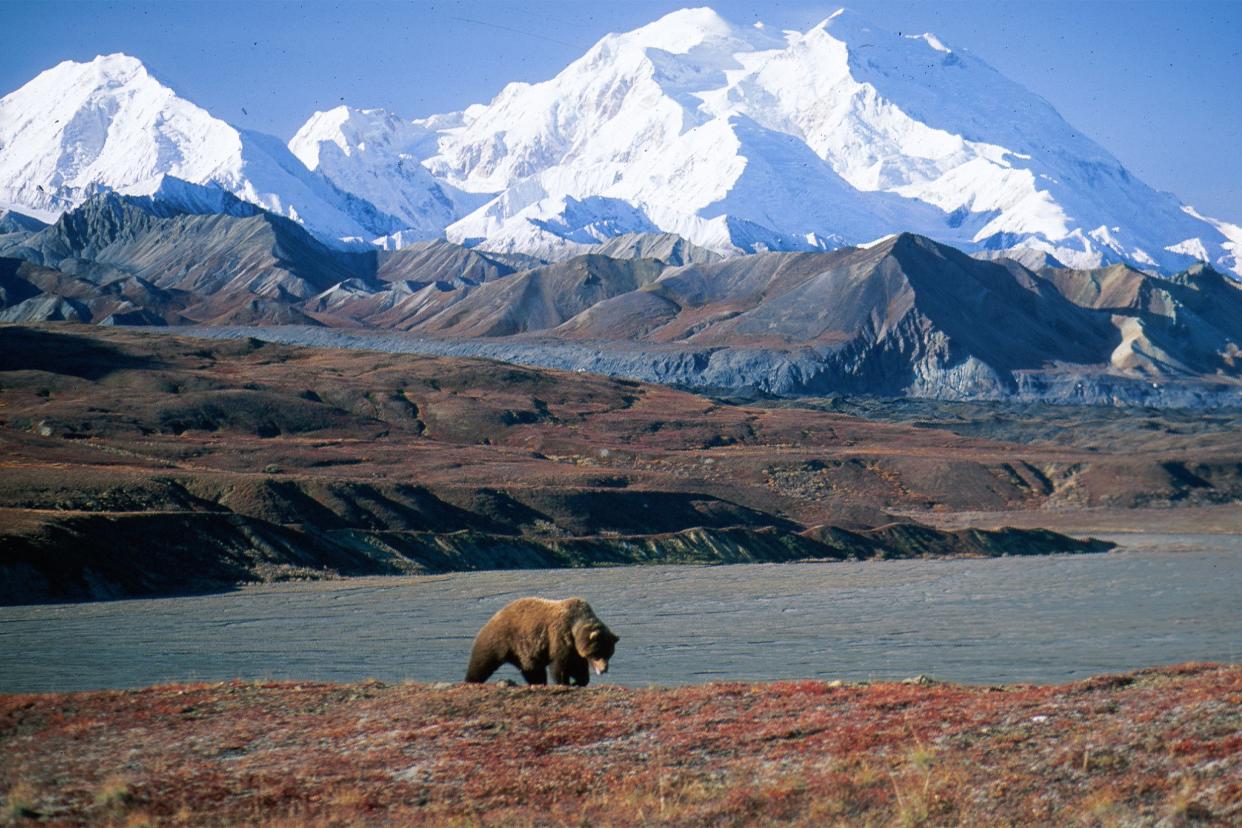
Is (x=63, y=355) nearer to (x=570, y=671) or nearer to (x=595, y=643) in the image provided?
(x=570, y=671)

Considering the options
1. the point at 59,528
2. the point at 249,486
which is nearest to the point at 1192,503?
the point at 249,486

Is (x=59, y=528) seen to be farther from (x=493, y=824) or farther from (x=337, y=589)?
(x=493, y=824)

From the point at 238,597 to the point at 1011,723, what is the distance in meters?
43.3

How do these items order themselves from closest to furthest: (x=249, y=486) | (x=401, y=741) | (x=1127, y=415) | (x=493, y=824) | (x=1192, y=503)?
1. (x=493, y=824)
2. (x=401, y=741)
3. (x=249, y=486)
4. (x=1192, y=503)
5. (x=1127, y=415)

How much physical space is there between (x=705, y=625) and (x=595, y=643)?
1135 inches

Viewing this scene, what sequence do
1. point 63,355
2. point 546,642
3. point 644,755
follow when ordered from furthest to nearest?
point 63,355 → point 546,642 → point 644,755

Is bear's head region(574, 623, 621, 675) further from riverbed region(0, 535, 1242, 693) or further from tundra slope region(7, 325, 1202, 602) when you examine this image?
tundra slope region(7, 325, 1202, 602)

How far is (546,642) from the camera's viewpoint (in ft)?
59.3

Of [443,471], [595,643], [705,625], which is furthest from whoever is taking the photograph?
[443,471]

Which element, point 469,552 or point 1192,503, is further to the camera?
point 1192,503

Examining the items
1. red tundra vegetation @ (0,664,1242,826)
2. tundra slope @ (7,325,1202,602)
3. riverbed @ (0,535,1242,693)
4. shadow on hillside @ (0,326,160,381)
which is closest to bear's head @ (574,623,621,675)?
red tundra vegetation @ (0,664,1242,826)

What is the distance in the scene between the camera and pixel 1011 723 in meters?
14.5

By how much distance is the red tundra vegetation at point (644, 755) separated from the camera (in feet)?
39.5

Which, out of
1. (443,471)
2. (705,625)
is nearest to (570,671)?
(705,625)
